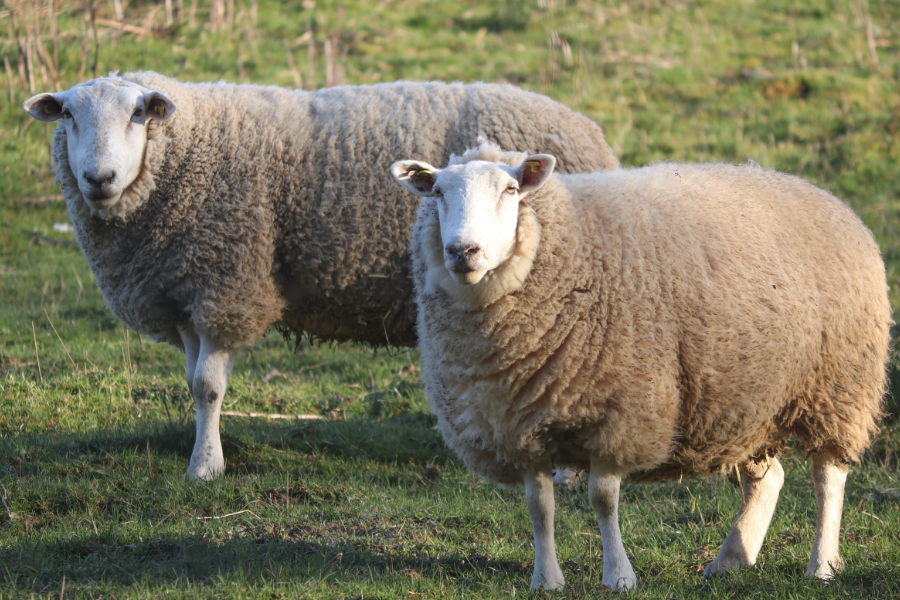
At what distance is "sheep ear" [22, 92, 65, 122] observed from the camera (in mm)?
4863

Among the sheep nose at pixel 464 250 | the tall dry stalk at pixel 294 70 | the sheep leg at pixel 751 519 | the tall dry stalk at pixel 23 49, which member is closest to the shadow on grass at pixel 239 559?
the sheep leg at pixel 751 519

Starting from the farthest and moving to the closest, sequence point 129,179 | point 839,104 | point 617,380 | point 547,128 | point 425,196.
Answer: point 839,104 < point 547,128 < point 129,179 < point 425,196 < point 617,380

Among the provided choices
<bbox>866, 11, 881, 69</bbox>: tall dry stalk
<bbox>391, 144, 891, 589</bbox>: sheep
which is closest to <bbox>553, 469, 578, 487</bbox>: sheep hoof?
<bbox>391, 144, 891, 589</bbox>: sheep

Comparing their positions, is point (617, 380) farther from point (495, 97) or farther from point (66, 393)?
point (66, 393)

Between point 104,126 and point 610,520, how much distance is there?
3.32 meters

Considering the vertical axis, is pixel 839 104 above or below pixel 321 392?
above

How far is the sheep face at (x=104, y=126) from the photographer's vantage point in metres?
4.68

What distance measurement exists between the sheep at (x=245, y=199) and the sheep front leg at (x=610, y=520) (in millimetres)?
1994

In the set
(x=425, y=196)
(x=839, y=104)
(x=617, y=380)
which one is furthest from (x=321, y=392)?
(x=839, y=104)

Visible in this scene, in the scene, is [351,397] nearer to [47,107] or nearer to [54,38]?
[47,107]

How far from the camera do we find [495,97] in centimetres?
548

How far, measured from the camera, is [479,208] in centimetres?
328

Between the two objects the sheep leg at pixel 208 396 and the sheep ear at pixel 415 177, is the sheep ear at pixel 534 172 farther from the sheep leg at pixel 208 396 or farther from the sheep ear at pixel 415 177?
the sheep leg at pixel 208 396

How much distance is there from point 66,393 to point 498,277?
3.53 meters
